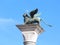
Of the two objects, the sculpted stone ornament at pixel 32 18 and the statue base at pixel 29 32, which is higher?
the sculpted stone ornament at pixel 32 18

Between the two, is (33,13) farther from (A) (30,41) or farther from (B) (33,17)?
(A) (30,41)

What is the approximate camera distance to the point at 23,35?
84.7 feet

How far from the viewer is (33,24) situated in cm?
2559

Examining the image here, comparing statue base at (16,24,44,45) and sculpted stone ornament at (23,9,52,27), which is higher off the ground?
sculpted stone ornament at (23,9,52,27)

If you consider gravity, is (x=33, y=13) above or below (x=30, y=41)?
above

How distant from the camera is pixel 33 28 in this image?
2562cm

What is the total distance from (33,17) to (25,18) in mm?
555

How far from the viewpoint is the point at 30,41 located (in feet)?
84.2

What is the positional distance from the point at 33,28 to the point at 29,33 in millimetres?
417

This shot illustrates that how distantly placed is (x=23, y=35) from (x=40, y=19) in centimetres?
162

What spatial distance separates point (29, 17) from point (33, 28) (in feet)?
3.51

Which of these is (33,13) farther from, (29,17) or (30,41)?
(30,41)

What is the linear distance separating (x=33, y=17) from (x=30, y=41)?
67.6 inches

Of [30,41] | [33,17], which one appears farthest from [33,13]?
[30,41]
